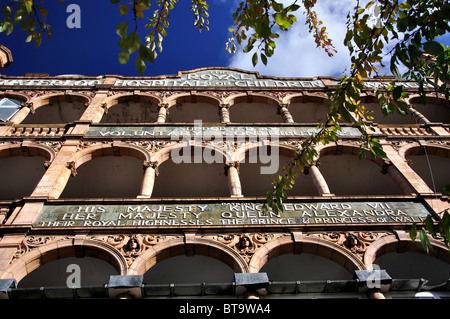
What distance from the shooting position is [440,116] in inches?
709

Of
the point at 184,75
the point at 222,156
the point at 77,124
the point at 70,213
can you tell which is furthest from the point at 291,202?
the point at 184,75

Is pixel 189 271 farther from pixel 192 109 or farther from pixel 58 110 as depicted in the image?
pixel 58 110

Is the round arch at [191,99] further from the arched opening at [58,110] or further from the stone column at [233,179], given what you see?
the stone column at [233,179]

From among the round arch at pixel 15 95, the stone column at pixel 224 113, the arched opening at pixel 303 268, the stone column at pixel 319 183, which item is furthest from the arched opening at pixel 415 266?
the round arch at pixel 15 95

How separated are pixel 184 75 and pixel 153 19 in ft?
43.5

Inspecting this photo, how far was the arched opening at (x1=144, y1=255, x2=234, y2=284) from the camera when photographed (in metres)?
9.88

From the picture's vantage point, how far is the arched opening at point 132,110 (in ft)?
55.9

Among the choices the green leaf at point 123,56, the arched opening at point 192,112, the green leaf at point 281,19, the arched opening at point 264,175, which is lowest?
the green leaf at point 123,56

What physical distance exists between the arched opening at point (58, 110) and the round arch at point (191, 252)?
9.97 metres

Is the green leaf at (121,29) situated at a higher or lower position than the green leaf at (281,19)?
lower

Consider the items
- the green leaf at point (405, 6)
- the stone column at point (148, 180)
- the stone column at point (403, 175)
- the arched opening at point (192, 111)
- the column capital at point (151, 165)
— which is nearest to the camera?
the green leaf at point (405, 6)

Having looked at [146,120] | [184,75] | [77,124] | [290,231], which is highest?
[184,75]

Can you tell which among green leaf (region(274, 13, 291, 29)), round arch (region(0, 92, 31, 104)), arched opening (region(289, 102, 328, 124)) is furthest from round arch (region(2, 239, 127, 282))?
arched opening (region(289, 102, 328, 124))
